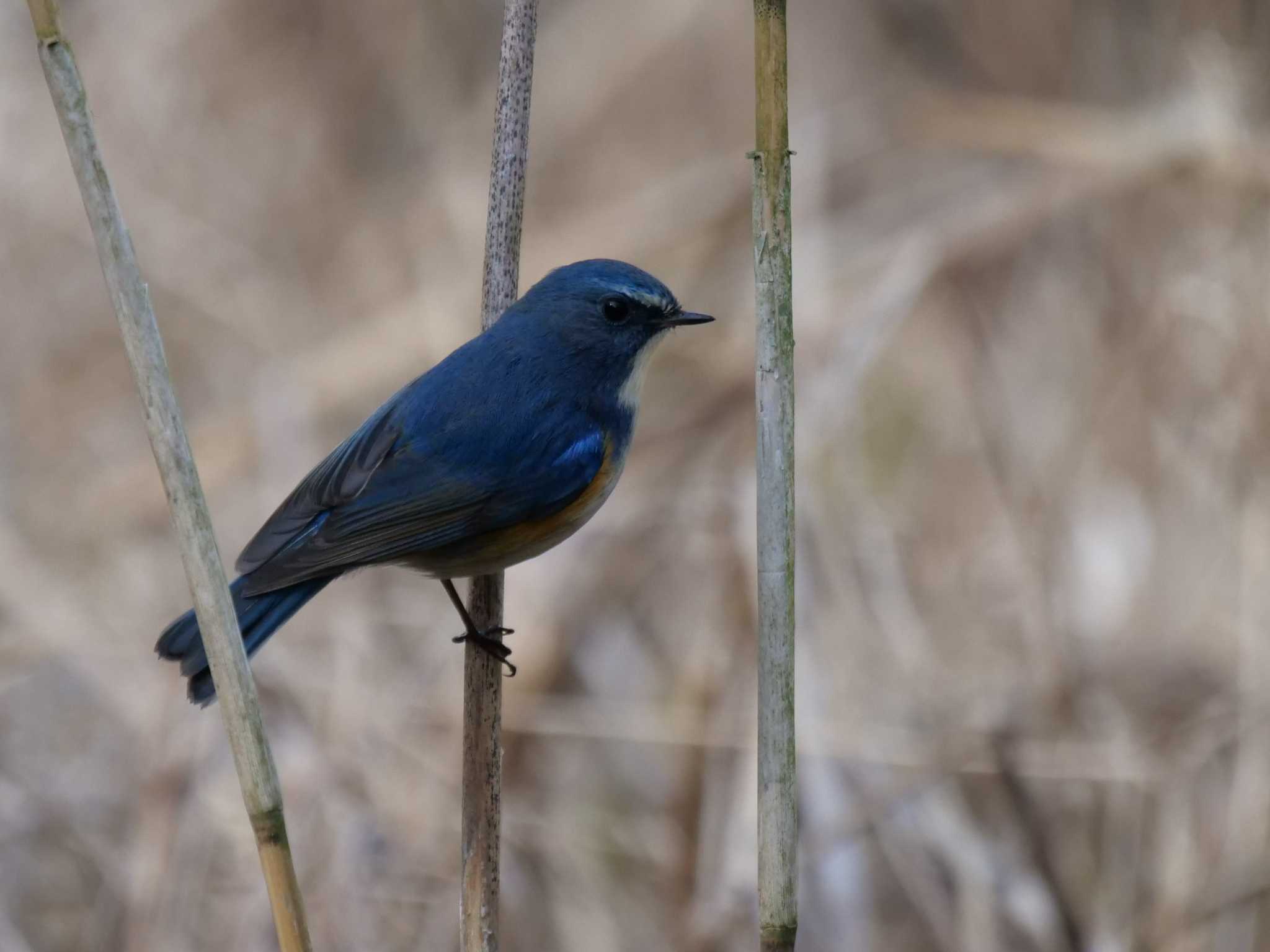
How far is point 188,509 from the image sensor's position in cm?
170

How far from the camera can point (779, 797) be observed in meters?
1.79

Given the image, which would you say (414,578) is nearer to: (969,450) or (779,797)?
(969,450)

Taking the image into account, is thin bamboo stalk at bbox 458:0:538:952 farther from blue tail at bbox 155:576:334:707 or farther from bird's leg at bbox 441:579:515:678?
blue tail at bbox 155:576:334:707

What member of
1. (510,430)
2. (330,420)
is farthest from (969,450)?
(510,430)

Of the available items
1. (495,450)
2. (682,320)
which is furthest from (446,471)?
(682,320)

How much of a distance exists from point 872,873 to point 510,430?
5.46 ft

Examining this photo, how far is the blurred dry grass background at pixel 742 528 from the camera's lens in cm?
350

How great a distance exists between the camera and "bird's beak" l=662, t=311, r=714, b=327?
2.89 meters

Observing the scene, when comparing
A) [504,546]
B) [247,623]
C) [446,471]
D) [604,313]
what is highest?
[604,313]

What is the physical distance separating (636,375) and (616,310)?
190mm

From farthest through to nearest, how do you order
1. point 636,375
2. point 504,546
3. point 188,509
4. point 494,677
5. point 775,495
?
point 636,375
point 504,546
point 494,677
point 775,495
point 188,509

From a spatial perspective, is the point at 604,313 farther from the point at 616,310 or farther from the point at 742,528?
the point at 742,528

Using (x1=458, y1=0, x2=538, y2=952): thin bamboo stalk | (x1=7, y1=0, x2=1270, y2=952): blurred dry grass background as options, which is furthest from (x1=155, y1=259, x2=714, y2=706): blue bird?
(x1=7, y1=0, x2=1270, y2=952): blurred dry grass background

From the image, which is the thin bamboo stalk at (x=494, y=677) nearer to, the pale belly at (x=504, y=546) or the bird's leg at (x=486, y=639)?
the bird's leg at (x=486, y=639)
